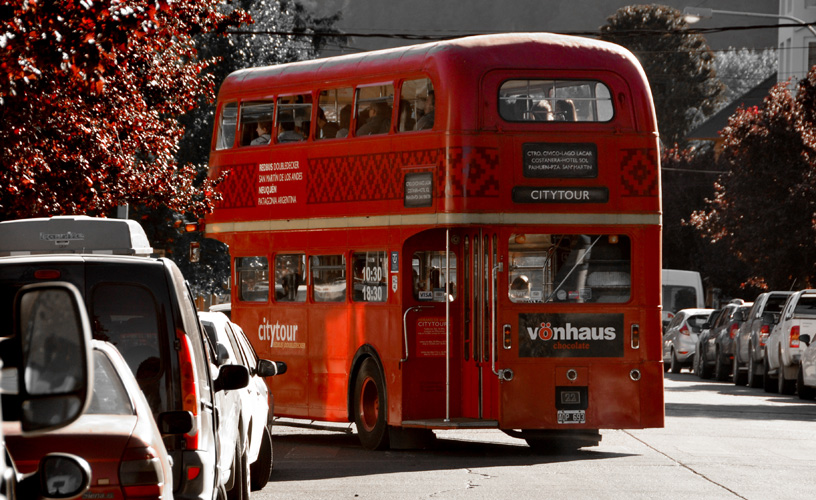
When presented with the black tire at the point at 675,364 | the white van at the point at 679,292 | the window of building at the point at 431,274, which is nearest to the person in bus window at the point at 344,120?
the window of building at the point at 431,274

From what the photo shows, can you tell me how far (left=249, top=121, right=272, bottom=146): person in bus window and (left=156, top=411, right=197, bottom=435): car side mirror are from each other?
10.9 metres

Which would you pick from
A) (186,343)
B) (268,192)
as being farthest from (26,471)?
(268,192)

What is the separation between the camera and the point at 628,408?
16172mm

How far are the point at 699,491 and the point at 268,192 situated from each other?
7.97m

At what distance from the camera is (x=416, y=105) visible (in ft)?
55.0

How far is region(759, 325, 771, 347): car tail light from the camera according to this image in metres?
29.7

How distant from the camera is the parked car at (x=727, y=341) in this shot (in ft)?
110

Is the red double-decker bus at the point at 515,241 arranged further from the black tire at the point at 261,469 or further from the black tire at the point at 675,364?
the black tire at the point at 675,364

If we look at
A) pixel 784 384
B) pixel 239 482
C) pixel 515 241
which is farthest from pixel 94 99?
pixel 784 384

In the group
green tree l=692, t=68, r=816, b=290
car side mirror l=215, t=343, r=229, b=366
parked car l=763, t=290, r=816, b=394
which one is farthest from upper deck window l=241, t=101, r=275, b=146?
green tree l=692, t=68, r=816, b=290

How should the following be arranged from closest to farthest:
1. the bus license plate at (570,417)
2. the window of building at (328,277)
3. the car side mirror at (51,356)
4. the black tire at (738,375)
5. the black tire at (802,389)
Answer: the car side mirror at (51,356) → the bus license plate at (570,417) → the window of building at (328,277) → the black tire at (802,389) → the black tire at (738,375)

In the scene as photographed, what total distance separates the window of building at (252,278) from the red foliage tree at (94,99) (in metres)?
0.90

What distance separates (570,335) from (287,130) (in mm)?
4657

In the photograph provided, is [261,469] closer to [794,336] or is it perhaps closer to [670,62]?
[794,336]
